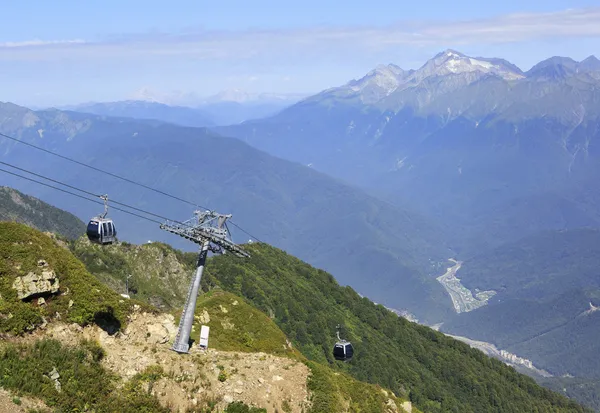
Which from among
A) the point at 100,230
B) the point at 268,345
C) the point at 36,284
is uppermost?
the point at 268,345

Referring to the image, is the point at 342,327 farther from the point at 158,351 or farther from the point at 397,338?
the point at 158,351

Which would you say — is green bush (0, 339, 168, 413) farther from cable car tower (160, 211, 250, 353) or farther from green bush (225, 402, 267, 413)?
cable car tower (160, 211, 250, 353)

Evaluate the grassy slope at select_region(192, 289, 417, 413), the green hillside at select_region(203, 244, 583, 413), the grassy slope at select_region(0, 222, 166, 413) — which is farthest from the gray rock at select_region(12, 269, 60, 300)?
the green hillside at select_region(203, 244, 583, 413)

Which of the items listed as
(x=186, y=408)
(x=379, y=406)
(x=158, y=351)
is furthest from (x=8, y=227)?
(x=379, y=406)

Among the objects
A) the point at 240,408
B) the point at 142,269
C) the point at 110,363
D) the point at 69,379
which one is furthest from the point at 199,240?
the point at 142,269

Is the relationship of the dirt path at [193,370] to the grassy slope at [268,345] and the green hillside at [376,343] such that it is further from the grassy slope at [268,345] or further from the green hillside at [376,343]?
the green hillside at [376,343]

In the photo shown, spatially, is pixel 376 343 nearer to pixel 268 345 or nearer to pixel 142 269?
pixel 142 269

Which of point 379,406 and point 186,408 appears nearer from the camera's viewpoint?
point 186,408
